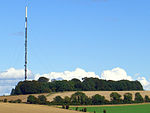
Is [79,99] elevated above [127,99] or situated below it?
above

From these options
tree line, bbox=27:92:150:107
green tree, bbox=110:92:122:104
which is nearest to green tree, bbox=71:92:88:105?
tree line, bbox=27:92:150:107

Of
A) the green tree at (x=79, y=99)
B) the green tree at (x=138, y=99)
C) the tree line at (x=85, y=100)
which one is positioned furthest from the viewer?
the green tree at (x=138, y=99)

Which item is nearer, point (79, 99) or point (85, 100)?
point (85, 100)

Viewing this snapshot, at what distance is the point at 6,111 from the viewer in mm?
70562

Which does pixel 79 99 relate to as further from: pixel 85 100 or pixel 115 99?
pixel 115 99

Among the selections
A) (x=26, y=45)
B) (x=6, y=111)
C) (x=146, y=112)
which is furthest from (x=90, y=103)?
(x=6, y=111)

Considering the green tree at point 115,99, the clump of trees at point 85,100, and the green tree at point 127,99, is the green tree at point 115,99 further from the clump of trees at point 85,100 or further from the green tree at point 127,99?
the green tree at point 127,99

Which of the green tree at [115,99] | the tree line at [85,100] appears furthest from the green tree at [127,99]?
the green tree at [115,99]

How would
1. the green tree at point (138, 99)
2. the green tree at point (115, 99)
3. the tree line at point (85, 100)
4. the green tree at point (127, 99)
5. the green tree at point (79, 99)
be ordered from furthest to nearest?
the green tree at point (138, 99)
the green tree at point (127, 99)
the green tree at point (115, 99)
the green tree at point (79, 99)
the tree line at point (85, 100)

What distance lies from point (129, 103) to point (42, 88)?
162ft

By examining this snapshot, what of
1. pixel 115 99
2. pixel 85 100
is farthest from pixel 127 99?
pixel 85 100

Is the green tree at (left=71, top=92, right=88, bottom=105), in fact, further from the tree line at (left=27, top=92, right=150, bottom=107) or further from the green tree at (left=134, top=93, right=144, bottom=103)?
the green tree at (left=134, top=93, right=144, bottom=103)

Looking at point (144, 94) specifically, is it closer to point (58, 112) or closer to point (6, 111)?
point (58, 112)

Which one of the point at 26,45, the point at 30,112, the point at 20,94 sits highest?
the point at 26,45
